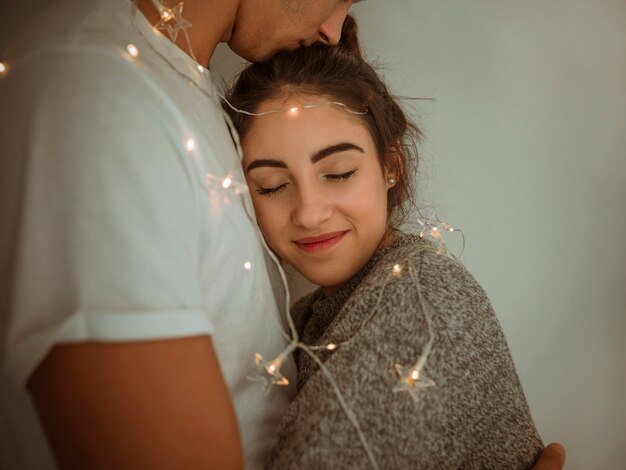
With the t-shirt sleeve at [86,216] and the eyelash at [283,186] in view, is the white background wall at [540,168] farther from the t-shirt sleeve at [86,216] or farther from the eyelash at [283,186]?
the t-shirt sleeve at [86,216]

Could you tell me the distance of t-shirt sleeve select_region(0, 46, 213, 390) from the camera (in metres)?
0.53

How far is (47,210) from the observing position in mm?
539

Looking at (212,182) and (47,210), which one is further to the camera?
(212,182)

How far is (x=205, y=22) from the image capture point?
0.89 m

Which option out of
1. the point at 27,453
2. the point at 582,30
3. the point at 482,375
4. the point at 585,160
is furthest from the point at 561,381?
the point at 27,453

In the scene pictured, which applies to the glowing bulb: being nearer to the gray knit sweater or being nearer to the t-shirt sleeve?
the t-shirt sleeve

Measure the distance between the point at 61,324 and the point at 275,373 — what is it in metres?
0.41

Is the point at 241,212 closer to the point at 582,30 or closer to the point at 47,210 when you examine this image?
the point at 47,210

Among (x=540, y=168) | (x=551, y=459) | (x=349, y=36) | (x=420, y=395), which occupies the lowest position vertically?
(x=551, y=459)

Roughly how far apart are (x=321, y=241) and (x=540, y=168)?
0.79m

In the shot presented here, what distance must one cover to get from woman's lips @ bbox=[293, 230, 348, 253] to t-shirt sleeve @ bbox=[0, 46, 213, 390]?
457mm

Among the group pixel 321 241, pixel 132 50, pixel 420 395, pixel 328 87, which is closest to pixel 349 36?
pixel 328 87

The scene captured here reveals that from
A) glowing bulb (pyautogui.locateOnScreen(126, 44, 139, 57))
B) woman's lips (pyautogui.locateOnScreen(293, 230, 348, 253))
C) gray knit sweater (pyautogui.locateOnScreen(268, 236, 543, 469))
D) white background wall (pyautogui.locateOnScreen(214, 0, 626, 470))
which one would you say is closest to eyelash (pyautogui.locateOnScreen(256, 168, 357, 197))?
woman's lips (pyautogui.locateOnScreen(293, 230, 348, 253))

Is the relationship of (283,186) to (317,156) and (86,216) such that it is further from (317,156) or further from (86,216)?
Answer: (86,216)
